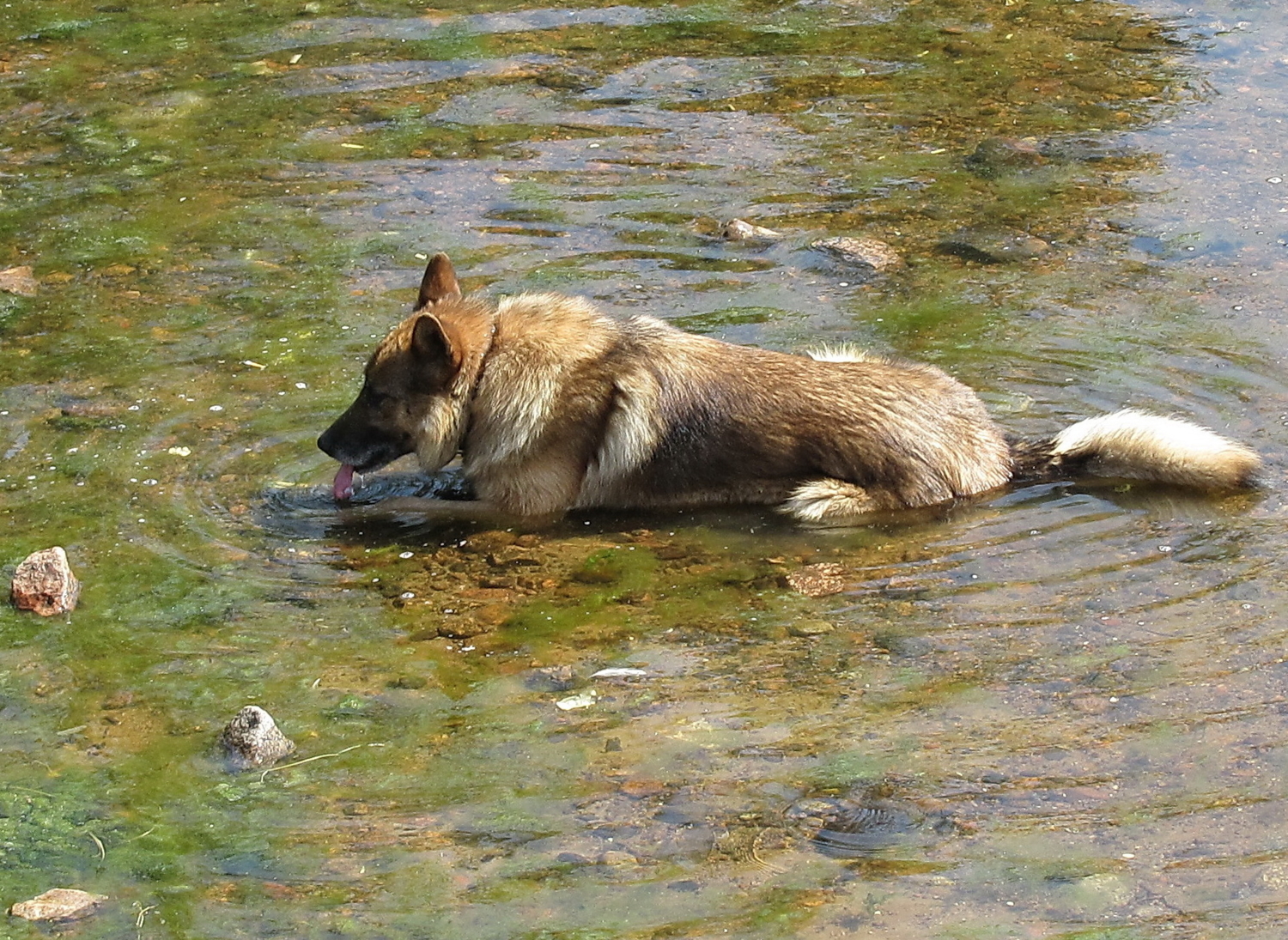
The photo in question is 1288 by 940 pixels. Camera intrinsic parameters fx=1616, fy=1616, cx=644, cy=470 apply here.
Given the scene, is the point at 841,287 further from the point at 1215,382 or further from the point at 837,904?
the point at 837,904

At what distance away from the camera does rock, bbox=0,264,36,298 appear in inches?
389

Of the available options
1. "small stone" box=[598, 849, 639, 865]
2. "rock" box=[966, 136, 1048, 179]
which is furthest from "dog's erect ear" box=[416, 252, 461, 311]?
"rock" box=[966, 136, 1048, 179]

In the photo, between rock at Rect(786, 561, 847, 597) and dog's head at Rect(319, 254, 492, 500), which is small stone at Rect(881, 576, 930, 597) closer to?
rock at Rect(786, 561, 847, 597)

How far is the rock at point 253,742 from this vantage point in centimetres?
564

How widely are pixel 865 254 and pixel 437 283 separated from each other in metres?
2.98

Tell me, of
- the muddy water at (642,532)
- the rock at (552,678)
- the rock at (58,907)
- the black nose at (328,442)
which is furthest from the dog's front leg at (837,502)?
the rock at (58,907)

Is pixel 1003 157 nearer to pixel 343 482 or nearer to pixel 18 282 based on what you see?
pixel 343 482

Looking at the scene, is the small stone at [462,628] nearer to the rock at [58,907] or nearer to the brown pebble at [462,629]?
the brown pebble at [462,629]

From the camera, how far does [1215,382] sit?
855cm

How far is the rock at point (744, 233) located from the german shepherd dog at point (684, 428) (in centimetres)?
236

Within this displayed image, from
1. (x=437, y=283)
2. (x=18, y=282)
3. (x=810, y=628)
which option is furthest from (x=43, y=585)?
(x=18, y=282)

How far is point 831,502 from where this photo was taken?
24.8 feet

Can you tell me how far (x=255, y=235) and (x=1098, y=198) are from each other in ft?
18.6

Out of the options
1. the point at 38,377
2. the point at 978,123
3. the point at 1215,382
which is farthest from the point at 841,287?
the point at 38,377
